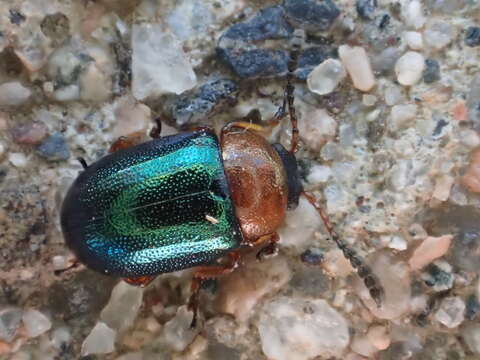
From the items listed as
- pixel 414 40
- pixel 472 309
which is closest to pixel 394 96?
pixel 414 40

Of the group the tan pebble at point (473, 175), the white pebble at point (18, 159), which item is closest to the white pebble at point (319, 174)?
the tan pebble at point (473, 175)

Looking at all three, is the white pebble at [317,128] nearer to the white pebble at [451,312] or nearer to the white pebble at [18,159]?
the white pebble at [451,312]

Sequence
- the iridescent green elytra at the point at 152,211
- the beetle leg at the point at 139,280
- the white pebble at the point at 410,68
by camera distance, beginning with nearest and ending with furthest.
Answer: the iridescent green elytra at the point at 152,211 → the beetle leg at the point at 139,280 → the white pebble at the point at 410,68

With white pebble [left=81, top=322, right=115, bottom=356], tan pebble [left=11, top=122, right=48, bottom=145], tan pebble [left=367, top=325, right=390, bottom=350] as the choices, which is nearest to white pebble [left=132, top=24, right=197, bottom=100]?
tan pebble [left=11, top=122, right=48, bottom=145]

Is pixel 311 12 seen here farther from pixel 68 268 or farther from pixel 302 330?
pixel 68 268

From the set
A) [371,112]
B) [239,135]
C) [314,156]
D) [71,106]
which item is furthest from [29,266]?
[371,112]

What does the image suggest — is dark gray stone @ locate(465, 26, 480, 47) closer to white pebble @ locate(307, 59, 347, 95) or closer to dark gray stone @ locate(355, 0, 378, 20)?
dark gray stone @ locate(355, 0, 378, 20)
